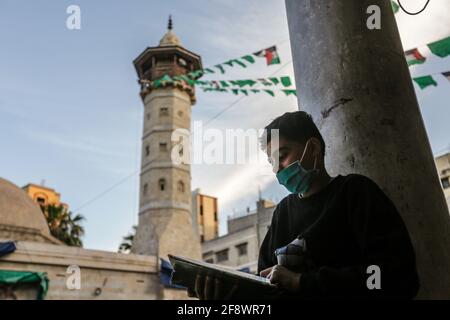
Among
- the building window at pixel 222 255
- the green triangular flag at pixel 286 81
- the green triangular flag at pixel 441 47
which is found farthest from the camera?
the building window at pixel 222 255

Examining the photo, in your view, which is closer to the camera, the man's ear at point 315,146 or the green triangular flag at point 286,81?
the man's ear at point 315,146

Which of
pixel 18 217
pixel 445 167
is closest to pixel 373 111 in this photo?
pixel 18 217

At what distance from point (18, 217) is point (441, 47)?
19208mm

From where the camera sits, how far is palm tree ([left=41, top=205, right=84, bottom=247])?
27.9 meters

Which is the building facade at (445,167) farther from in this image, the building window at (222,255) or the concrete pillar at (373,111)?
the concrete pillar at (373,111)

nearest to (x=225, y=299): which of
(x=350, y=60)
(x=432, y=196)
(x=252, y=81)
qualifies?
(x=432, y=196)

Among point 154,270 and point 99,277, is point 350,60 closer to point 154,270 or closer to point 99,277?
point 99,277

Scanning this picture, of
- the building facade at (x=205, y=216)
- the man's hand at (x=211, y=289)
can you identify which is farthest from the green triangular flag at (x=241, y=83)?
the building facade at (x=205, y=216)

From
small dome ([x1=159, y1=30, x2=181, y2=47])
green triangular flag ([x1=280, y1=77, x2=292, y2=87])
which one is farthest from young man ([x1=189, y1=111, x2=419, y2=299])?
small dome ([x1=159, y1=30, x2=181, y2=47])

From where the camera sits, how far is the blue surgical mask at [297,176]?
154 cm

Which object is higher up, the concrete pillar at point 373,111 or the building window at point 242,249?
the building window at point 242,249

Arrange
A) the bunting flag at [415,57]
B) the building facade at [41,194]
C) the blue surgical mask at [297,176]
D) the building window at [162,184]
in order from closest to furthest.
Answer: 1. the blue surgical mask at [297,176]
2. the bunting flag at [415,57]
3. the building window at [162,184]
4. the building facade at [41,194]

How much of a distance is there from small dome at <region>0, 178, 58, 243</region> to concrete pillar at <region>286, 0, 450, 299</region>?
2048cm

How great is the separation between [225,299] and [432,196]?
0.97 meters
